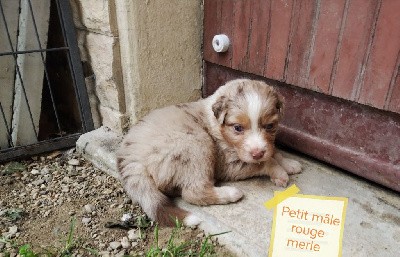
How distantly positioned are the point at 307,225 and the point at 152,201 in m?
1.05

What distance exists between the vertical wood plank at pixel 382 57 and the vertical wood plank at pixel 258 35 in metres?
0.91

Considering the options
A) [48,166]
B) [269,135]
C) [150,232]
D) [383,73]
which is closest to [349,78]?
[383,73]

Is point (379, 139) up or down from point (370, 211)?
up

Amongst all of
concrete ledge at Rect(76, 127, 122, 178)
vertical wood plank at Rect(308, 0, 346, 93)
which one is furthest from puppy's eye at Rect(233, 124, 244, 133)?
concrete ledge at Rect(76, 127, 122, 178)

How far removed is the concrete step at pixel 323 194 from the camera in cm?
236

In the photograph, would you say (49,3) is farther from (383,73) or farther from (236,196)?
(383,73)

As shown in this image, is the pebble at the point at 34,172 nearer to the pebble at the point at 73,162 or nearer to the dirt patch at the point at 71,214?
the dirt patch at the point at 71,214

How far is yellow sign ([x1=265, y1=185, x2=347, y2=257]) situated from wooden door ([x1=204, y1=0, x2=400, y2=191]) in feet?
3.25

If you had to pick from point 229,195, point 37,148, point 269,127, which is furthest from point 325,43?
point 37,148

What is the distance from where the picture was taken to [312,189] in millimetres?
2881

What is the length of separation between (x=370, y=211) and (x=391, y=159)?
0.42 meters

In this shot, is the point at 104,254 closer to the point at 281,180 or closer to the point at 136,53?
the point at 281,180

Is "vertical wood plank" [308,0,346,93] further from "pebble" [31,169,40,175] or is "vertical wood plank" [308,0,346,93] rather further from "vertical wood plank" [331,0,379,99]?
"pebble" [31,169,40,175]

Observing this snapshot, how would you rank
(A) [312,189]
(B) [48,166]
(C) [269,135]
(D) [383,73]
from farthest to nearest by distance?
(B) [48,166] → (A) [312,189] → (C) [269,135] → (D) [383,73]
